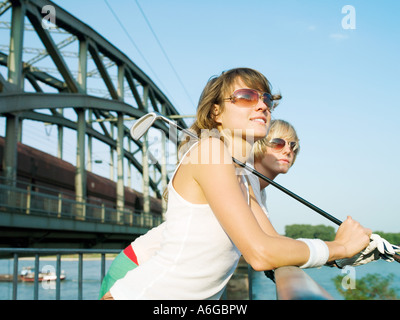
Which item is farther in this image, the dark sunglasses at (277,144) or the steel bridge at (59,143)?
the steel bridge at (59,143)

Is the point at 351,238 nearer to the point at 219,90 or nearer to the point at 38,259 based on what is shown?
the point at 219,90

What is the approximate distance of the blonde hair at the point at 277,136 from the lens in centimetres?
298

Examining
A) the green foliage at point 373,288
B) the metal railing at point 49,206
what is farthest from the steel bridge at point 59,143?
the green foliage at point 373,288

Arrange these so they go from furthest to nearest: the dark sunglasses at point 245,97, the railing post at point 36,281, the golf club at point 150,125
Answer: the railing post at point 36,281 → the golf club at point 150,125 → the dark sunglasses at point 245,97

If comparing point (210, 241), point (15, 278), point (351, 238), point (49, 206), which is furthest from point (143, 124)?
point (49, 206)

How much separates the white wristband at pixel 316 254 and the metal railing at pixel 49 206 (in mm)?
10194

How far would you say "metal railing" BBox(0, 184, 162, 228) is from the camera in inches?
423

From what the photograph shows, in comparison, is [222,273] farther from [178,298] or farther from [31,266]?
[31,266]

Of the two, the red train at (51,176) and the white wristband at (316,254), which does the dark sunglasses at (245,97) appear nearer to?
the white wristband at (316,254)

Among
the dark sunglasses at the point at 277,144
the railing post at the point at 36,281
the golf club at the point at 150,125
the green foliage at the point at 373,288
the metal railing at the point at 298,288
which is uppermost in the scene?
the dark sunglasses at the point at 277,144

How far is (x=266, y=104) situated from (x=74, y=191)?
18.9 metres

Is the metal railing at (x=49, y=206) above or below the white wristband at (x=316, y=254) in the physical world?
above

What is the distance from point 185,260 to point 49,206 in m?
11.9

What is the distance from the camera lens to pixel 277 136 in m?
3.03
